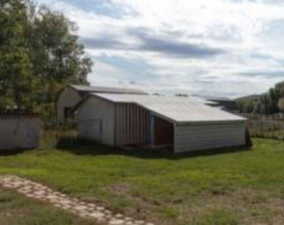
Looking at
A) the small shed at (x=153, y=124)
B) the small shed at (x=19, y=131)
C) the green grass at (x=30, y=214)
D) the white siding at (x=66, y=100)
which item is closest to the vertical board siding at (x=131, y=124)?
the small shed at (x=153, y=124)

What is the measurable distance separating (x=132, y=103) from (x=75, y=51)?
25.9 m

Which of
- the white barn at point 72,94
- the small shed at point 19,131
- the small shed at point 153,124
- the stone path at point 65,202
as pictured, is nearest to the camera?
the stone path at point 65,202

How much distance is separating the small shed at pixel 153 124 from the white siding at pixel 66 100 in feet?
36.5

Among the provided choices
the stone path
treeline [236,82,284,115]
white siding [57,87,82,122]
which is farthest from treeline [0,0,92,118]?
treeline [236,82,284,115]

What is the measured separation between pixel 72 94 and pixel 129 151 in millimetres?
16498

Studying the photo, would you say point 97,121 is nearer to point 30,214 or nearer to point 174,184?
point 174,184

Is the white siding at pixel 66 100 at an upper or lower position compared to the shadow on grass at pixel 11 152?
upper

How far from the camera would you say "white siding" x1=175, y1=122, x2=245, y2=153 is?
16750mm

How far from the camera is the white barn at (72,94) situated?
99.0 ft

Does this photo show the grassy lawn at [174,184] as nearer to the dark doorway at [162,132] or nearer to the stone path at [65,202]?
the stone path at [65,202]

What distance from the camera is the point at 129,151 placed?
656 inches

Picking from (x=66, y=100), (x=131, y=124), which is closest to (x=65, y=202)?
(x=131, y=124)

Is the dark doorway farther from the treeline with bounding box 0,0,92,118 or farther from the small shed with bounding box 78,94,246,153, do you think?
the treeline with bounding box 0,0,92,118

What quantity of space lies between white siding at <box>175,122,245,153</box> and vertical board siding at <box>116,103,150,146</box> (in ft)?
9.69
